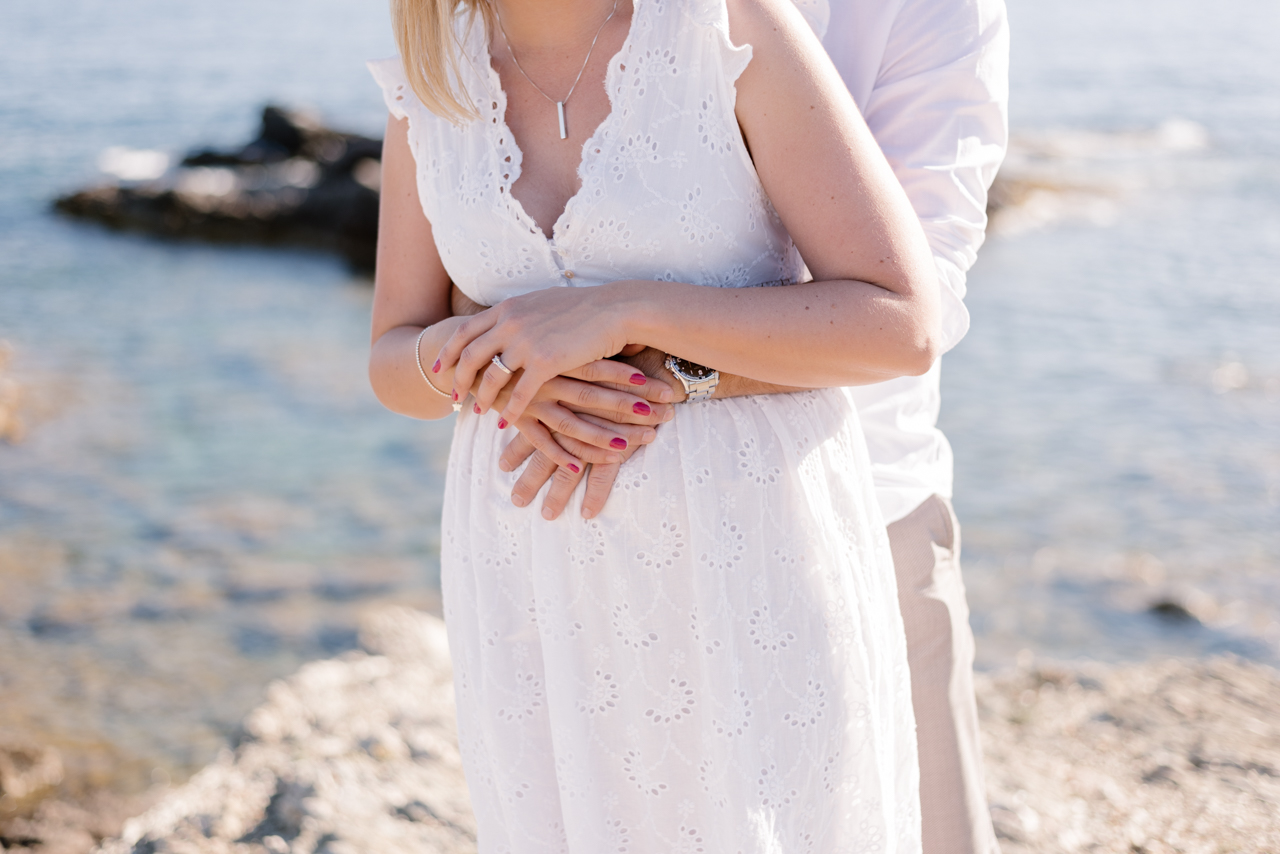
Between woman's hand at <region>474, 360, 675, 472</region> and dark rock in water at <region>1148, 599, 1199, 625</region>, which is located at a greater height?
woman's hand at <region>474, 360, 675, 472</region>

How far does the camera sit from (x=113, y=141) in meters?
22.1

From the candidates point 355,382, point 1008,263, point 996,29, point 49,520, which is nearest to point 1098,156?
point 1008,263

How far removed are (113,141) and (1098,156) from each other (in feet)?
63.8

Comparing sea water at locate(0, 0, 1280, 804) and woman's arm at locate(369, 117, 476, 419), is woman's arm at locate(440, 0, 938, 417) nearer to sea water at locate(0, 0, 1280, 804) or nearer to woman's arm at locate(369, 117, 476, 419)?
woman's arm at locate(369, 117, 476, 419)

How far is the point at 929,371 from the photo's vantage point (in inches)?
80.7

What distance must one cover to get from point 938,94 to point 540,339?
2.89 ft

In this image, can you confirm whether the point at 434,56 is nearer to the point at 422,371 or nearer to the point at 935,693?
the point at 422,371

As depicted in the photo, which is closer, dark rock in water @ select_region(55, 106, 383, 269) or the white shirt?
the white shirt

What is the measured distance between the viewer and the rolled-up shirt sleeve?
1907 millimetres

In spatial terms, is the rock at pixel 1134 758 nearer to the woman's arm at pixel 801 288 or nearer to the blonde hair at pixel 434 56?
the woman's arm at pixel 801 288

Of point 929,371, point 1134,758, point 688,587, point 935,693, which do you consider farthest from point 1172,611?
point 688,587

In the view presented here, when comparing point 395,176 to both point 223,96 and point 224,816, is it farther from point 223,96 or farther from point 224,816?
point 223,96

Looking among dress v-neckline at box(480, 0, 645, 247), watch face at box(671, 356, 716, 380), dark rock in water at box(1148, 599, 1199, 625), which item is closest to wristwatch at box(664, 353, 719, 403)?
watch face at box(671, 356, 716, 380)

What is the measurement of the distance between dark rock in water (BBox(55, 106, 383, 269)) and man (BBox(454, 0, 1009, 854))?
42.8ft
